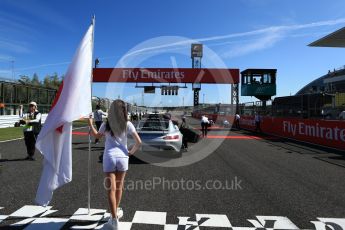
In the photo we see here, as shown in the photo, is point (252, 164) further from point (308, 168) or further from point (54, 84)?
point (54, 84)

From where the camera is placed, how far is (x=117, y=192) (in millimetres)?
4820

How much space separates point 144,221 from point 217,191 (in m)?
2.34

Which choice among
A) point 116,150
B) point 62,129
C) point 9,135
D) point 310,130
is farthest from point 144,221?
point 9,135

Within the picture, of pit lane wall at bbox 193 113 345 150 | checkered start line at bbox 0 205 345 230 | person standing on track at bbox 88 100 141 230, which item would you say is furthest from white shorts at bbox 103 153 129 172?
pit lane wall at bbox 193 113 345 150

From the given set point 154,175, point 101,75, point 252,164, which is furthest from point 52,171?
point 101,75

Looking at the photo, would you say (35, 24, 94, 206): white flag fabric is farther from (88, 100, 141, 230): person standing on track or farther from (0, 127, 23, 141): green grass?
(0, 127, 23, 141): green grass

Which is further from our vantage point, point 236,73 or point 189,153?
point 236,73

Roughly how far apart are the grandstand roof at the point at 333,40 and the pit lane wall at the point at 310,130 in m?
12.1

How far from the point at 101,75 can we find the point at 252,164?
2554 centimetres

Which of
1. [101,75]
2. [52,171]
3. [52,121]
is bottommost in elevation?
[52,171]

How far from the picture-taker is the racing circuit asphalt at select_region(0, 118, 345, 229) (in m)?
5.51

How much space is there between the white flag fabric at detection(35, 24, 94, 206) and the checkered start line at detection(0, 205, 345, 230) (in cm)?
38

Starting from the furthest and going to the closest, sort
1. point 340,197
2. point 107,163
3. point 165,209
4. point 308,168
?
point 308,168 → point 340,197 → point 165,209 → point 107,163

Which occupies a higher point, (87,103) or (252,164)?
(87,103)
